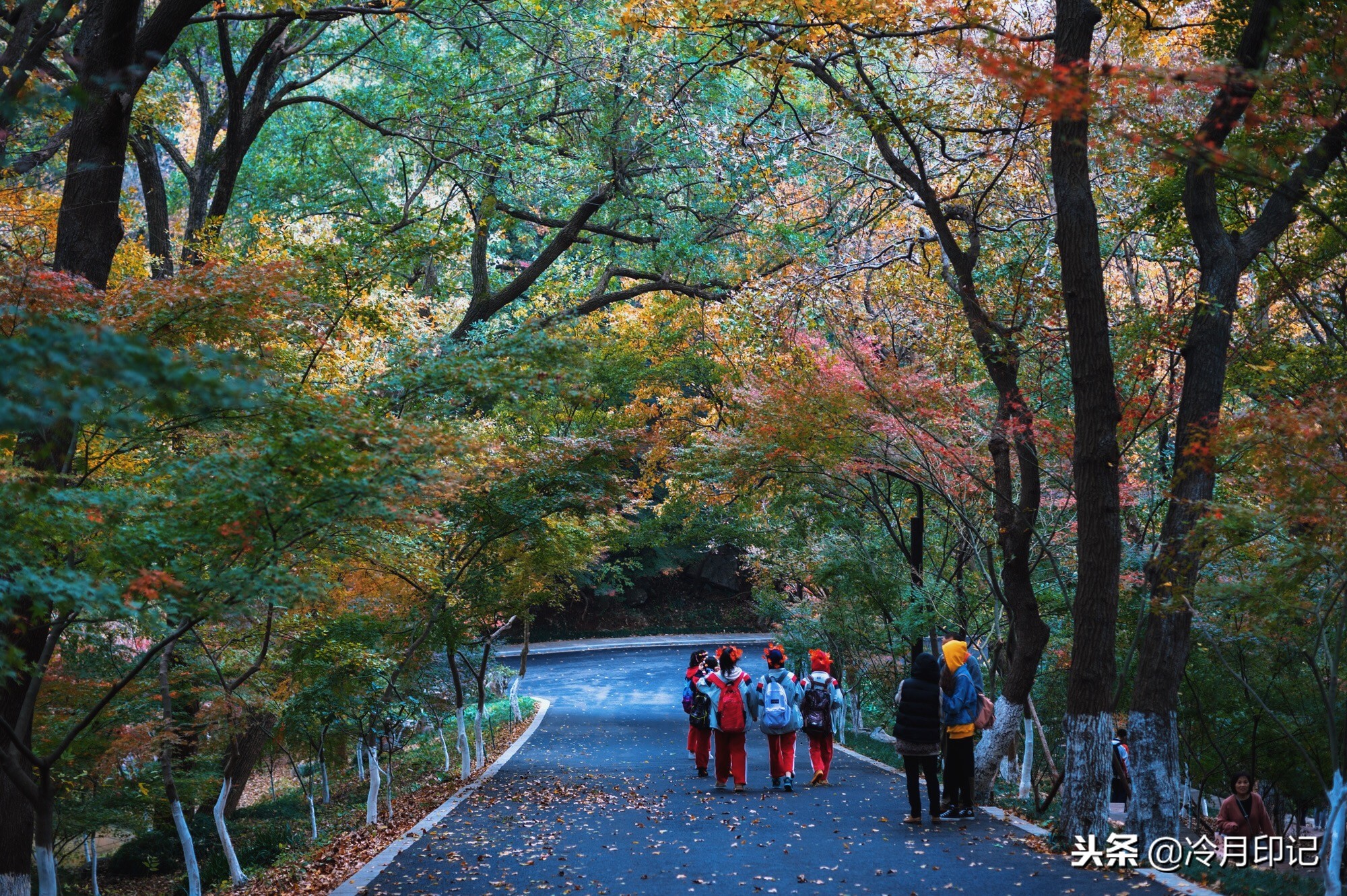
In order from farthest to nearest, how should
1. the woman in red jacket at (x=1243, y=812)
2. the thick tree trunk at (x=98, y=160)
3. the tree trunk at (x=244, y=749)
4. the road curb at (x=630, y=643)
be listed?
the road curb at (x=630, y=643), the tree trunk at (x=244, y=749), the woman in red jacket at (x=1243, y=812), the thick tree trunk at (x=98, y=160)

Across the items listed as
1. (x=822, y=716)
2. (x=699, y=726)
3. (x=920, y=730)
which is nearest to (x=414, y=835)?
(x=699, y=726)

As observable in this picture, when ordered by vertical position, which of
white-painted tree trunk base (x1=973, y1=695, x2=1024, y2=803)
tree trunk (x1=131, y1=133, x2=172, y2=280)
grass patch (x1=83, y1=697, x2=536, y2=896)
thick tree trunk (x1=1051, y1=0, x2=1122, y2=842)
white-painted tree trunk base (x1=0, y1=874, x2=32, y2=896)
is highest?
tree trunk (x1=131, y1=133, x2=172, y2=280)

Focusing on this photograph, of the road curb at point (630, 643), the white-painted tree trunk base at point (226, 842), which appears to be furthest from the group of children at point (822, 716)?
the road curb at point (630, 643)

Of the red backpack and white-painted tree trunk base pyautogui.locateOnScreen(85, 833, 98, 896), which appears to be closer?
the red backpack

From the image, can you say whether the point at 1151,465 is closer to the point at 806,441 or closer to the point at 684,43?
the point at 806,441

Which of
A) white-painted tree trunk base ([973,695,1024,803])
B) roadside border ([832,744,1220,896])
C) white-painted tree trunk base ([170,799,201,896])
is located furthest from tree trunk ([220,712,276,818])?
roadside border ([832,744,1220,896])

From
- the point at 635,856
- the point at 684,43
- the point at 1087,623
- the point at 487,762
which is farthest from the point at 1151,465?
the point at 487,762

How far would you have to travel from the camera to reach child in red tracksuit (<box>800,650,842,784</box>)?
1216 centimetres

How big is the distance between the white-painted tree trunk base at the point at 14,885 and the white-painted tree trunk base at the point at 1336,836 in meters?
9.15

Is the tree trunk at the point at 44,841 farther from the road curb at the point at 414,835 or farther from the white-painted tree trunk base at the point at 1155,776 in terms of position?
Result: the white-painted tree trunk base at the point at 1155,776

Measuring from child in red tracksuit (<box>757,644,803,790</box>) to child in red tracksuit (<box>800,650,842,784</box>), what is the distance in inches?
6.6

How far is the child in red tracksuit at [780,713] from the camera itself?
11.6 metres

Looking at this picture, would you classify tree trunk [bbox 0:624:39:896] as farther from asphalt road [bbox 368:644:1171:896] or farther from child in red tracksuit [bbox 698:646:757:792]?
child in red tracksuit [bbox 698:646:757:792]

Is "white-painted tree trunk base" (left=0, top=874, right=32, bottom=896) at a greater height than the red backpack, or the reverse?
the red backpack
